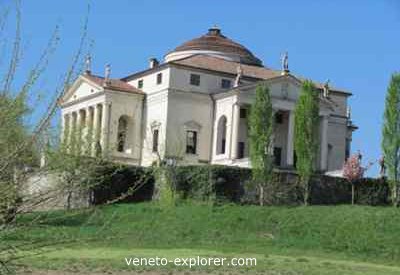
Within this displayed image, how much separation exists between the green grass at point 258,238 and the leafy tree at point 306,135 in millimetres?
5007

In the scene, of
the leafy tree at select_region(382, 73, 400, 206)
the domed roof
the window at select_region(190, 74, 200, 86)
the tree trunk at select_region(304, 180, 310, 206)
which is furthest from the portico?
the leafy tree at select_region(382, 73, 400, 206)

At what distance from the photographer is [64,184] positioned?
6895 millimetres

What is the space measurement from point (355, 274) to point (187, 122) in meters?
46.5

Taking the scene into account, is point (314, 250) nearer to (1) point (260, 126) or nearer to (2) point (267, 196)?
(2) point (267, 196)

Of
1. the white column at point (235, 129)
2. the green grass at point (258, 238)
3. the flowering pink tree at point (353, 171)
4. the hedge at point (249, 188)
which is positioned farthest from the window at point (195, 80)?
the green grass at point (258, 238)

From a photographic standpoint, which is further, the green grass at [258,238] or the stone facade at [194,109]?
the stone facade at [194,109]

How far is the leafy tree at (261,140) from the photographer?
4675 centimetres

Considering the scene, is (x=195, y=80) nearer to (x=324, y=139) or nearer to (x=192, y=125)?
(x=192, y=125)

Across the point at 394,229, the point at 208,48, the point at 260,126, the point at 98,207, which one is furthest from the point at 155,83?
the point at 98,207

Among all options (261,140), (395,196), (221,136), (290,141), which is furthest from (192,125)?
(395,196)

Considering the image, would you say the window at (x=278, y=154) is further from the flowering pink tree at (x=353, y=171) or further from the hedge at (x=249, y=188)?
the flowering pink tree at (x=353, y=171)

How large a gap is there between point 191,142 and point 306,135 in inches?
843

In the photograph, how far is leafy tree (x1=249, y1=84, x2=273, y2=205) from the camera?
153 feet

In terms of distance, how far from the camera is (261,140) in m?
48.6
